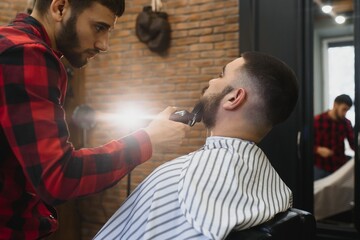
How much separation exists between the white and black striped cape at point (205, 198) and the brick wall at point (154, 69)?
2.26m

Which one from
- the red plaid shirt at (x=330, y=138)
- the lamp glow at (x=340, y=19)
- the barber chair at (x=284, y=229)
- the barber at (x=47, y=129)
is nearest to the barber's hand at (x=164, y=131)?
the barber at (x=47, y=129)

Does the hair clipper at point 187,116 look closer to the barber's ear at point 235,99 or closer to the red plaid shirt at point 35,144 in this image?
the barber's ear at point 235,99

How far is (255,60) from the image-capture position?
1322mm

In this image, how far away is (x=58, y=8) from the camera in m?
1.13

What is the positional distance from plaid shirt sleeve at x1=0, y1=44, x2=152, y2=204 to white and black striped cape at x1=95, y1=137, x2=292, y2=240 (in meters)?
0.21

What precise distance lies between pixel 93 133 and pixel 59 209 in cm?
89

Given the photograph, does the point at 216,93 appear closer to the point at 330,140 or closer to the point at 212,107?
the point at 212,107

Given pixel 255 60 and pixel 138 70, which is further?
pixel 138 70

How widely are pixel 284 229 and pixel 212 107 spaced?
1.67ft

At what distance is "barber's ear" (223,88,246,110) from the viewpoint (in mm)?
1302

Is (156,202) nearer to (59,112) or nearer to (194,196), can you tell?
(194,196)

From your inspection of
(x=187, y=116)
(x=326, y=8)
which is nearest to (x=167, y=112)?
(x=187, y=116)

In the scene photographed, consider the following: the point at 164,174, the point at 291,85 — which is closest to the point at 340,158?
the point at 291,85

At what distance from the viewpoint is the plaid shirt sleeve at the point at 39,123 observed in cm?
91
